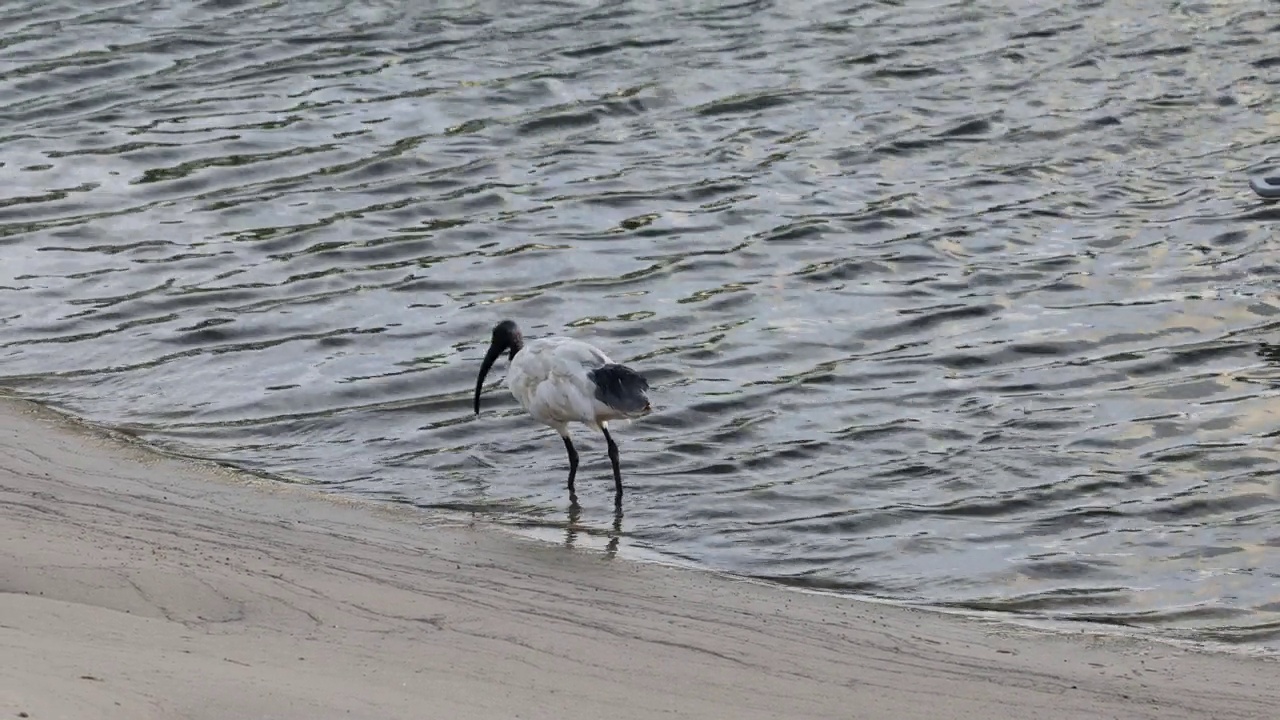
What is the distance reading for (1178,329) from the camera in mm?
10562

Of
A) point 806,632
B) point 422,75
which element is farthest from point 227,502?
point 422,75

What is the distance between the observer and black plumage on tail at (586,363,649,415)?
8266 mm

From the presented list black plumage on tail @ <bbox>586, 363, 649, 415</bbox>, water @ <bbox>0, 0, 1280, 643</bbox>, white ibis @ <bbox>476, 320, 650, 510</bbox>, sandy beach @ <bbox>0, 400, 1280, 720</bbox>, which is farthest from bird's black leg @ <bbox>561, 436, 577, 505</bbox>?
sandy beach @ <bbox>0, 400, 1280, 720</bbox>

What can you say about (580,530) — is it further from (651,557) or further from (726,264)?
(726,264)

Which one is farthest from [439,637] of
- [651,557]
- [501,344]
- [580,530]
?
[501,344]

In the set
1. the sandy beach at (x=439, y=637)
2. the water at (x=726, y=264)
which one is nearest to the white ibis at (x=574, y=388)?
the water at (x=726, y=264)

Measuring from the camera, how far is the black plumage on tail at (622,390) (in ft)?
27.1

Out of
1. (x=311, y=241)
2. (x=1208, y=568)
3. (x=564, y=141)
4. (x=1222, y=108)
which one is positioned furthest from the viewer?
(x=1222, y=108)

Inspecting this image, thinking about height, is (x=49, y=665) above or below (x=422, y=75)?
above

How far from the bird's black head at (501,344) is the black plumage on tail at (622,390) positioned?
2.96 ft

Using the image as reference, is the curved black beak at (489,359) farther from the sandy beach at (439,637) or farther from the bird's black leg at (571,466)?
the sandy beach at (439,637)

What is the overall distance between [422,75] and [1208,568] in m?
9.06

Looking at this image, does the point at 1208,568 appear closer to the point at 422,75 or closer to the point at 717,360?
the point at 717,360

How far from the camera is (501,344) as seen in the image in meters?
9.20
